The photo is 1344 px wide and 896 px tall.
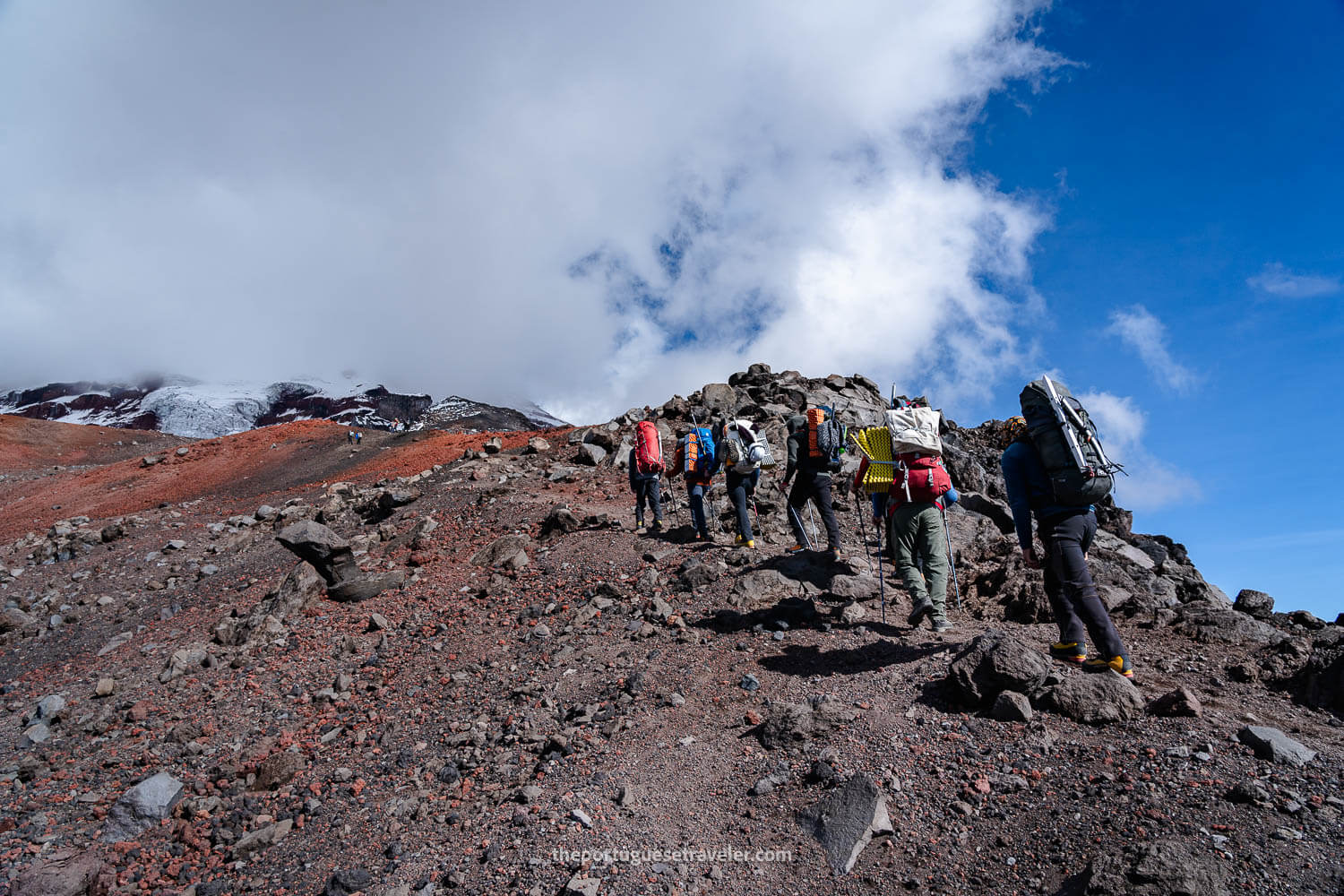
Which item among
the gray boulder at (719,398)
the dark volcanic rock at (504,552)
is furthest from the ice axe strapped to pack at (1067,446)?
the gray boulder at (719,398)

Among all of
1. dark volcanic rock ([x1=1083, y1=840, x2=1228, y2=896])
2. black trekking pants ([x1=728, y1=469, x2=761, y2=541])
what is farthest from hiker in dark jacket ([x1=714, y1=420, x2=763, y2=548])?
dark volcanic rock ([x1=1083, y1=840, x2=1228, y2=896])

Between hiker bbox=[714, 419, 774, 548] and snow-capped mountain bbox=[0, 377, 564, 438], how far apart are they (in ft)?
235

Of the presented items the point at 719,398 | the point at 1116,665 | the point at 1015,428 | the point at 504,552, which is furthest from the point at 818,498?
the point at 719,398

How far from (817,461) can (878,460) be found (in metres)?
1.75

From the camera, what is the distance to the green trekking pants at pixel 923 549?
6.19 m

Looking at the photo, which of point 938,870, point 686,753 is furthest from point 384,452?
point 938,870

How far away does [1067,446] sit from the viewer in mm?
4855

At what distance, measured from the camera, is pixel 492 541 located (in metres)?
11.3

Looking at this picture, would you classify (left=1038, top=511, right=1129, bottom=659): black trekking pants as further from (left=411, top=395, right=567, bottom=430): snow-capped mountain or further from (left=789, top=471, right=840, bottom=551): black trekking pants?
(left=411, top=395, right=567, bottom=430): snow-capped mountain

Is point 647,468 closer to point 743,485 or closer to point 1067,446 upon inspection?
point 743,485

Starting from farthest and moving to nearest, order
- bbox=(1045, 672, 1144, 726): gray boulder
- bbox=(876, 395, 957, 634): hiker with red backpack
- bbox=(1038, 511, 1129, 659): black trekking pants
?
bbox=(876, 395, 957, 634): hiker with red backpack < bbox=(1038, 511, 1129, 659): black trekking pants < bbox=(1045, 672, 1144, 726): gray boulder

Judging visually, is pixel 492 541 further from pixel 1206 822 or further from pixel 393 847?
pixel 1206 822

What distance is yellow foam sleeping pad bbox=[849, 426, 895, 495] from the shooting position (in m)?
6.55

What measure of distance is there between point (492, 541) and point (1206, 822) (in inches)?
393
